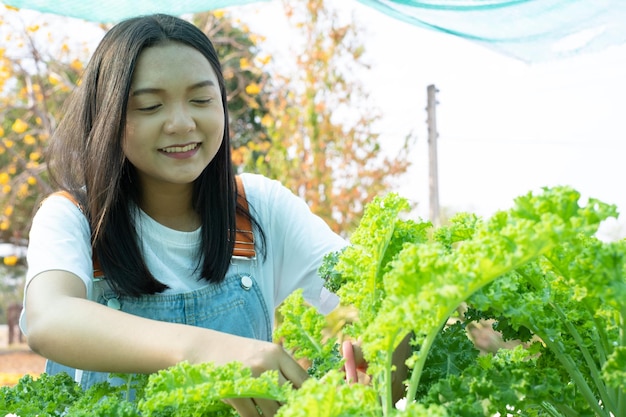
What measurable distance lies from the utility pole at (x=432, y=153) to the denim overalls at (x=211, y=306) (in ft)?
18.5

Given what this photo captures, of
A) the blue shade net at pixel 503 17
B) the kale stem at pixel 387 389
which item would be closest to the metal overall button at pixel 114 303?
the kale stem at pixel 387 389

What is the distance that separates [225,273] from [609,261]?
847mm

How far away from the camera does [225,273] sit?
1.43m

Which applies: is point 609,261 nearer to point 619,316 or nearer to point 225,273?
point 619,316

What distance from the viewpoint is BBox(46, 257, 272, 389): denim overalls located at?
135cm

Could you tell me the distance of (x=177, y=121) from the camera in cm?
121

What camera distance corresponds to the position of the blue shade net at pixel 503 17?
224 cm

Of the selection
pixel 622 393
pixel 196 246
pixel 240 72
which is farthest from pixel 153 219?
pixel 240 72

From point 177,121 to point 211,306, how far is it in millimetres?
390

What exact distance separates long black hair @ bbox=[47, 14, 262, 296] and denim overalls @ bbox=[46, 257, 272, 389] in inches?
1.0

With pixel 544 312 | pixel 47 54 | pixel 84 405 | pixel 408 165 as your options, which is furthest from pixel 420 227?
pixel 47 54

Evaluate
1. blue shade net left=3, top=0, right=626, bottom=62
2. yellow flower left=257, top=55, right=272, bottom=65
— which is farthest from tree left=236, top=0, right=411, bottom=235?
blue shade net left=3, top=0, right=626, bottom=62

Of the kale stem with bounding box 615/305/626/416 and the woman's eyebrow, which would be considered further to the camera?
the woman's eyebrow

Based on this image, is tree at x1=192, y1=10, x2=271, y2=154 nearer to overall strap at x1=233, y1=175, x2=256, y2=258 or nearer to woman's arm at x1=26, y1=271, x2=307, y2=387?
overall strap at x1=233, y1=175, x2=256, y2=258
